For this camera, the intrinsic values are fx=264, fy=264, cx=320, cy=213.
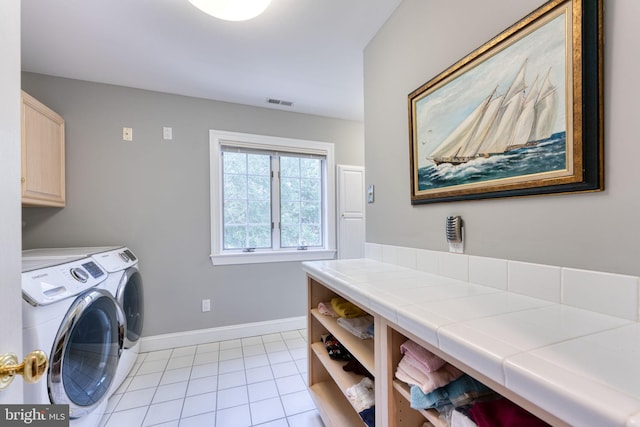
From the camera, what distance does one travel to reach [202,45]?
1.82 meters

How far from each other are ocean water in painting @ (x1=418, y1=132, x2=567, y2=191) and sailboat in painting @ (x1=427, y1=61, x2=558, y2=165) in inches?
0.8

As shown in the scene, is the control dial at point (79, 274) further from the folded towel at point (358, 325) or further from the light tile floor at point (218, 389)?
the folded towel at point (358, 325)

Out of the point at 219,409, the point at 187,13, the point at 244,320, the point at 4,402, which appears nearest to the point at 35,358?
the point at 4,402

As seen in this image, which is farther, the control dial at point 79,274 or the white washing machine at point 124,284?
the white washing machine at point 124,284

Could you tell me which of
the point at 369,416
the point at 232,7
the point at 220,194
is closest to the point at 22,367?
the point at 369,416

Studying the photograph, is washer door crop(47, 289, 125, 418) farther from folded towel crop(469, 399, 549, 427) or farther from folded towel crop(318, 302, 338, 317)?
folded towel crop(469, 399, 549, 427)

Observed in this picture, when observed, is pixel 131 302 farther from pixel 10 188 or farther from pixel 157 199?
pixel 10 188

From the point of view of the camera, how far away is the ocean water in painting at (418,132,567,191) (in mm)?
792

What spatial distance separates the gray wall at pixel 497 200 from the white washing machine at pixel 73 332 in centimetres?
164

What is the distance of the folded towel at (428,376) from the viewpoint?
0.72 metres

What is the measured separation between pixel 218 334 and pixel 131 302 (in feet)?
2.85

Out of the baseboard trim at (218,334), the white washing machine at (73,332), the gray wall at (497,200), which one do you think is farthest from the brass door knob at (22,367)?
the baseboard trim at (218,334)

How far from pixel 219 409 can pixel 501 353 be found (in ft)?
5.87

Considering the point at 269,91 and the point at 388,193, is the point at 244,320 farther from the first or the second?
the point at 269,91
